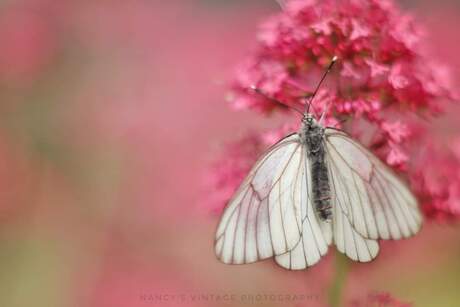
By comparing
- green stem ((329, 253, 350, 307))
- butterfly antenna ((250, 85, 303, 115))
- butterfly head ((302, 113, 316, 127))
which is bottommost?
green stem ((329, 253, 350, 307))

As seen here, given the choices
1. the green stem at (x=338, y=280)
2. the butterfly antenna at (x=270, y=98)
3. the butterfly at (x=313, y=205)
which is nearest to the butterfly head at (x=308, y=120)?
the butterfly at (x=313, y=205)

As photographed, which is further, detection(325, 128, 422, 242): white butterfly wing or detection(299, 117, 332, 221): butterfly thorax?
detection(299, 117, 332, 221): butterfly thorax

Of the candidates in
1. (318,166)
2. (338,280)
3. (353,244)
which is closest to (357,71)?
(318,166)

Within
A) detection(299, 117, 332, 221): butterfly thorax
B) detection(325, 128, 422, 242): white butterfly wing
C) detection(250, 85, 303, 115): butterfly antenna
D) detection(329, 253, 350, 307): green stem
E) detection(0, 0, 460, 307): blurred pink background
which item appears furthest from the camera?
detection(0, 0, 460, 307): blurred pink background

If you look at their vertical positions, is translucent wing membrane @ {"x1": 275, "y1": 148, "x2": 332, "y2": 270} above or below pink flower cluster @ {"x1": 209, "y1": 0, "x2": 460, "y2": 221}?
below

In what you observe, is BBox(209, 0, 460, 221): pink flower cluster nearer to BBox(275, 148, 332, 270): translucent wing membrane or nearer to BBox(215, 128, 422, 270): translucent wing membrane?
BBox(215, 128, 422, 270): translucent wing membrane

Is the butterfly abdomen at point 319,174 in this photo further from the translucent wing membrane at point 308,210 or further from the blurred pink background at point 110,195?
the blurred pink background at point 110,195

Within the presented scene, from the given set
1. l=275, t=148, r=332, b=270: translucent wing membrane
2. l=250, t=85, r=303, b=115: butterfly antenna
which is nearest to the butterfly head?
l=250, t=85, r=303, b=115: butterfly antenna

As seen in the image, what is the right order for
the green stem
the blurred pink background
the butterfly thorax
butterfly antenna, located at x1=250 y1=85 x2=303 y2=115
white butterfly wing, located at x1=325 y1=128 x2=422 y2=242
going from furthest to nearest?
the blurred pink background
butterfly antenna, located at x1=250 y1=85 x2=303 y2=115
the green stem
the butterfly thorax
white butterfly wing, located at x1=325 y1=128 x2=422 y2=242
